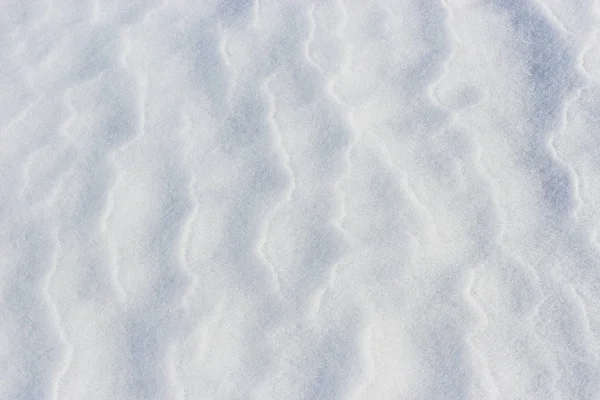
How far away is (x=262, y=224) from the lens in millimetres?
2410

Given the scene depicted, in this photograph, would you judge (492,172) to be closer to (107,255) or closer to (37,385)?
(107,255)

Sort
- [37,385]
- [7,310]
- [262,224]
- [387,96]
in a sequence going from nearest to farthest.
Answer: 1. [37,385]
2. [7,310]
3. [262,224]
4. [387,96]

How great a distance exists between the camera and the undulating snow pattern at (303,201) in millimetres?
2094

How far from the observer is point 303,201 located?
2.46 metres

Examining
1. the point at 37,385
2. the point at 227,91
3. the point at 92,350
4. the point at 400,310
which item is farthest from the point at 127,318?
the point at 227,91

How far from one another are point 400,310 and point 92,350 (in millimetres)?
806

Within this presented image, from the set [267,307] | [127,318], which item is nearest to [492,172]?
[267,307]

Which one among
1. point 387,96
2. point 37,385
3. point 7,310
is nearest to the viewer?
point 37,385

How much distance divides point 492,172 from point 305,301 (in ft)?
2.38

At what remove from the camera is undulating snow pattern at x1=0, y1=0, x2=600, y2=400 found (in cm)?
209

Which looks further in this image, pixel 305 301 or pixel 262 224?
pixel 262 224

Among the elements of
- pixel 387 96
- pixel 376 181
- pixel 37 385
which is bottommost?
pixel 37 385

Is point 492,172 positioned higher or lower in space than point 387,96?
lower

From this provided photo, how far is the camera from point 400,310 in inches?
85.7
